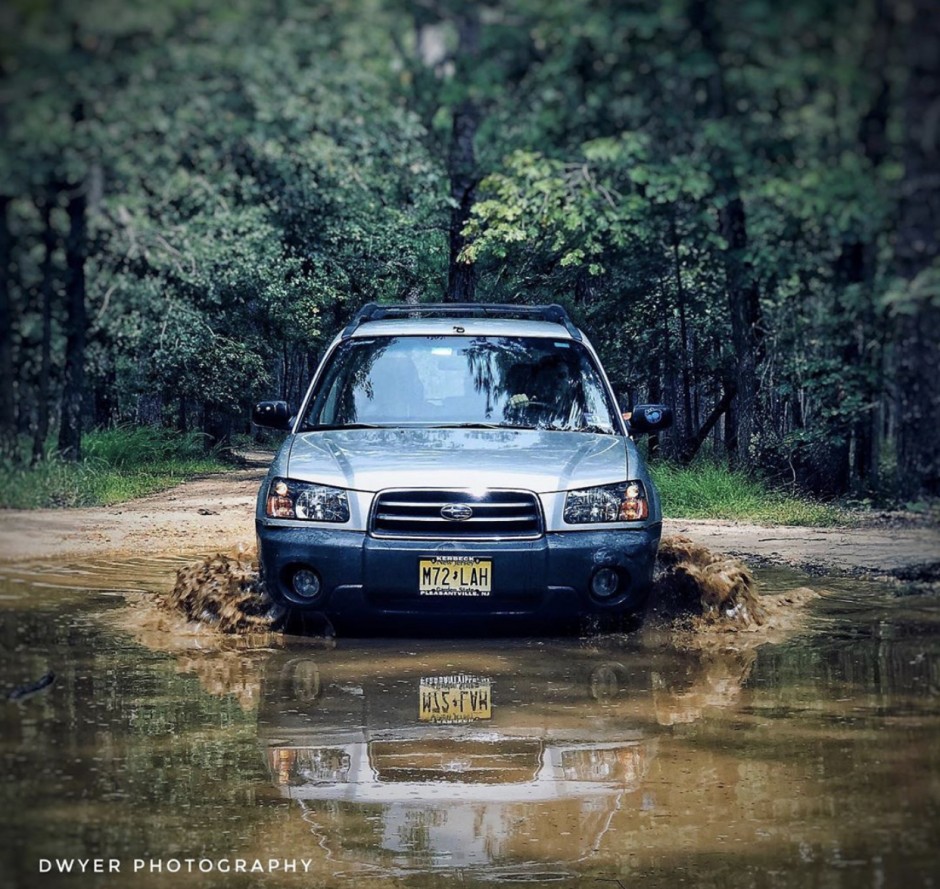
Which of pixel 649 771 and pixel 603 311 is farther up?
pixel 603 311

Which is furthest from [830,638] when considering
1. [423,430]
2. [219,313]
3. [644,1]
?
[219,313]

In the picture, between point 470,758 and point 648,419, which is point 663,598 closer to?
point 648,419

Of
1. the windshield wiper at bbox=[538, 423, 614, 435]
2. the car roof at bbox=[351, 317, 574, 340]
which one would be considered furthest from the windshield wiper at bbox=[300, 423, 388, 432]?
the windshield wiper at bbox=[538, 423, 614, 435]

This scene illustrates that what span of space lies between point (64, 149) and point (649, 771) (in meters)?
4.20

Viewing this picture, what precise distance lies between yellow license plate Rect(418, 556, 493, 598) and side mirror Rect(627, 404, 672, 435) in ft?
6.93

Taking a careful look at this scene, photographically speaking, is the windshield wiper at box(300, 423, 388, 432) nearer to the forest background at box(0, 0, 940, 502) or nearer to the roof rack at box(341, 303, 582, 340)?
the roof rack at box(341, 303, 582, 340)

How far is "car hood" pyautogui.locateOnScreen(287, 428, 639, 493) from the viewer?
8086mm

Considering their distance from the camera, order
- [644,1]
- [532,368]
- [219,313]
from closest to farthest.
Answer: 1. [644,1]
2. [532,368]
3. [219,313]

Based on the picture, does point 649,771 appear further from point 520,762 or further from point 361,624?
point 361,624

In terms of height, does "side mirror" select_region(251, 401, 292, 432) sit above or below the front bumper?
above

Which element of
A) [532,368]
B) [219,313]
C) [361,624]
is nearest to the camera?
[361,624]

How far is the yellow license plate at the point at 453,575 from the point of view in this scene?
7836 mm

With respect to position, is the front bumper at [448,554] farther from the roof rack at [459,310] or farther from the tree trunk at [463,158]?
the tree trunk at [463,158]

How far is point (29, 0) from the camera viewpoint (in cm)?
624
